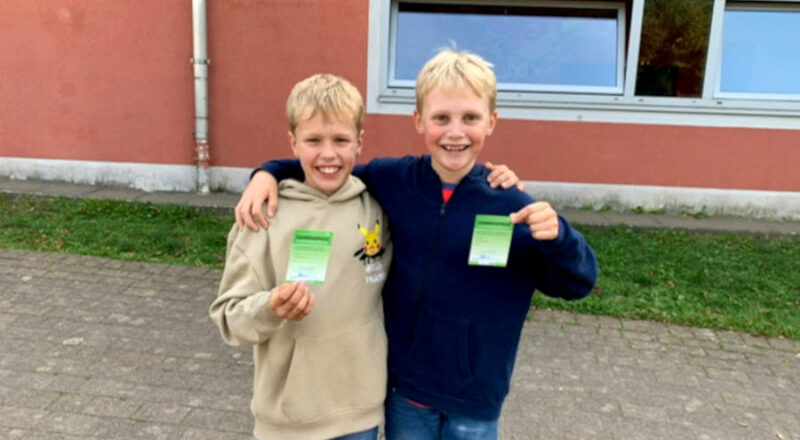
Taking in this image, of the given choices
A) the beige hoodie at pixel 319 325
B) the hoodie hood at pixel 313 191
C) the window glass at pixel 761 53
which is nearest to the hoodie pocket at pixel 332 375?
the beige hoodie at pixel 319 325

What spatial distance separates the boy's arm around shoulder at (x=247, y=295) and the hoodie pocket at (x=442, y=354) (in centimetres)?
46

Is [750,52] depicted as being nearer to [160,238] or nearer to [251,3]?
[251,3]

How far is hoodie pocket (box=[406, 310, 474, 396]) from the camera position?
198cm

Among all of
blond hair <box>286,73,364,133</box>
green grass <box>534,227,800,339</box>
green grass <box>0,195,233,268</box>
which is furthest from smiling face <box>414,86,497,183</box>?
green grass <box>0,195,233,268</box>

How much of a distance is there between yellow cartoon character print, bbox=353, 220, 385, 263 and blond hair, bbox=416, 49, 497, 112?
41 centimetres

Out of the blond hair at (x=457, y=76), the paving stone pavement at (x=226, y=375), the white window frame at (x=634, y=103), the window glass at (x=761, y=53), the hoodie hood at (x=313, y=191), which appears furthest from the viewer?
the window glass at (x=761, y=53)

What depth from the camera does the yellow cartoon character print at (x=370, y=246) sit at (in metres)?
2.01

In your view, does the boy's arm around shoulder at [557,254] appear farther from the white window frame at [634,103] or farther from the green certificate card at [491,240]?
the white window frame at [634,103]

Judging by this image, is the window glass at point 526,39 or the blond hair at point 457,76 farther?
the window glass at point 526,39

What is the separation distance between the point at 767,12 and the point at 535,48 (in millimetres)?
2737

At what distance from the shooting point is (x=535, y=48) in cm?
796

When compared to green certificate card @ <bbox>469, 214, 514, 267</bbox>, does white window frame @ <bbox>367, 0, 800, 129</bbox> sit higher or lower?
higher

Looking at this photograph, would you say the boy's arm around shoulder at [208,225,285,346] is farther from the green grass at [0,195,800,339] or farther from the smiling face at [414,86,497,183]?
the green grass at [0,195,800,339]

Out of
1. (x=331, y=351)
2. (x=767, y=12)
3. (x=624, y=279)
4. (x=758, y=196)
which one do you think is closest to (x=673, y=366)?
(x=624, y=279)
